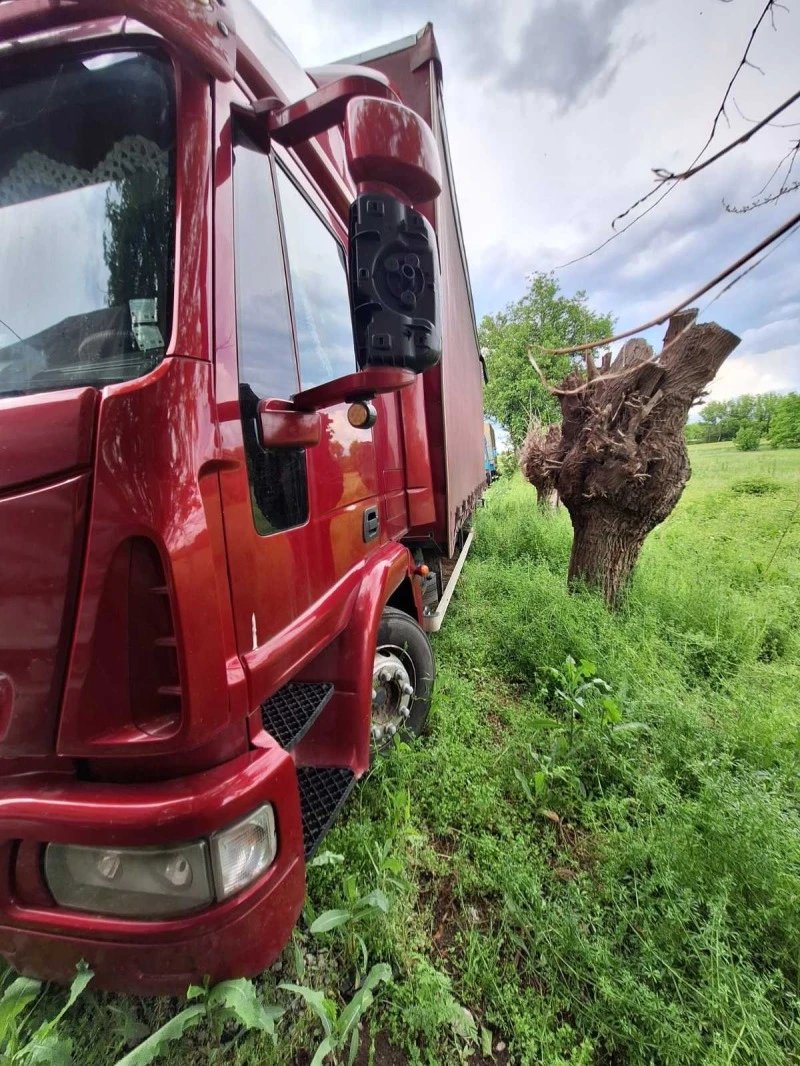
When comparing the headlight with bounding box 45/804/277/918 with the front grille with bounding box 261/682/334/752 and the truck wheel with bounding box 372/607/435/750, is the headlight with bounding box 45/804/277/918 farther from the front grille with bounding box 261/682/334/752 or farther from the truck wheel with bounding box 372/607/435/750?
the truck wheel with bounding box 372/607/435/750

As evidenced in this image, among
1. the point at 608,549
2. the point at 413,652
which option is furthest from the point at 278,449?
the point at 608,549

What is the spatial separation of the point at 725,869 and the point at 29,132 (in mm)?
3070

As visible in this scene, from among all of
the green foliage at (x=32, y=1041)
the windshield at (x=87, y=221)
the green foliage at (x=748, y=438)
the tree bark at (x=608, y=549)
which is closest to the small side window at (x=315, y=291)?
the windshield at (x=87, y=221)

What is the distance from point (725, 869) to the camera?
5.43 ft

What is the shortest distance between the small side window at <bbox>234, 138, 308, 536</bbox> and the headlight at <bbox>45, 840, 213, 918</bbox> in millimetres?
715

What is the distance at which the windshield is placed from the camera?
3.15 ft

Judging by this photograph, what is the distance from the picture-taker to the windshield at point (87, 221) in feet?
3.15

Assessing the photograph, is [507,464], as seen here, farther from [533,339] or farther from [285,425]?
[285,425]

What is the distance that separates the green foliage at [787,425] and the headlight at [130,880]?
30.2m

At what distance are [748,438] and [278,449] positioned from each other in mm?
40108

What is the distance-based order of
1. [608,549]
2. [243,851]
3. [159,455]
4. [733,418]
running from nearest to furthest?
[159,455] → [243,851] → [608,549] → [733,418]

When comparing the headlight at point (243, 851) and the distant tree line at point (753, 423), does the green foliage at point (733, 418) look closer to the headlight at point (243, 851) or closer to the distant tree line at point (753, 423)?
the distant tree line at point (753, 423)

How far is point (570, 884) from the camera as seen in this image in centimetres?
170

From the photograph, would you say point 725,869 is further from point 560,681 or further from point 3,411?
point 3,411
